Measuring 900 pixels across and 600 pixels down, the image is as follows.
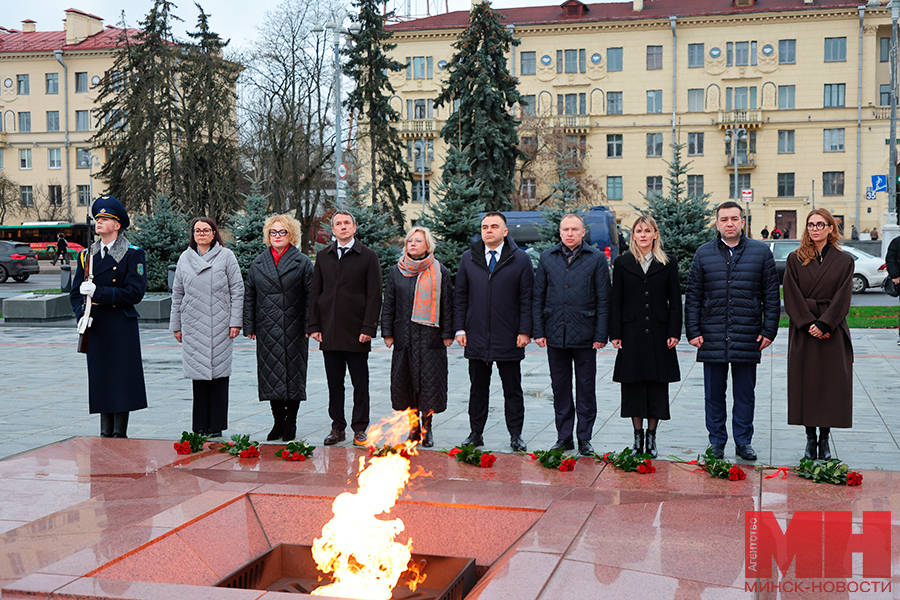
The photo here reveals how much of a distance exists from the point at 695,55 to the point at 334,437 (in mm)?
54506

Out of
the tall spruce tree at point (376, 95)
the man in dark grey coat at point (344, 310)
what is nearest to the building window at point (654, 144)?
the tall spruce tree at point (376, 95)

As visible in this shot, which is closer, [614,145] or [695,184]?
[695,184]

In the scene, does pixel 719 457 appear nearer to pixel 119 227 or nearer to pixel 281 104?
pixel 119 227

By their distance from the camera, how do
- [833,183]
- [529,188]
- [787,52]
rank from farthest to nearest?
[529,188] < [833,183] < [787,52]

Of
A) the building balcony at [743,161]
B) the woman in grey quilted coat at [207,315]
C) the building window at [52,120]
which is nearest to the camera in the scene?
the woman in grey quilted coat at [207,315]

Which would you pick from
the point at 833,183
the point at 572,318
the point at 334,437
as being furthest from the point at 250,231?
the point at 833,183

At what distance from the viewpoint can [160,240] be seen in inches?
925

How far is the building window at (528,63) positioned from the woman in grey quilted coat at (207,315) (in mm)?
53669

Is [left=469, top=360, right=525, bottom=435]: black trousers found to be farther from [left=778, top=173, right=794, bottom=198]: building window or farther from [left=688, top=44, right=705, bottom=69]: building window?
[left=778, top=173, right=794, bottom=198]: building window

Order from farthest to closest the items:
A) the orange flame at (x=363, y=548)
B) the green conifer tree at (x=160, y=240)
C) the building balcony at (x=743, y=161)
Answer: the building balcony at (x=743, y=161) < the green conifer tree at (x=160, y=240) < the orange flame at (x=363, y=548)

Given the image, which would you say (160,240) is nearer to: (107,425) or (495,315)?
(107,425)

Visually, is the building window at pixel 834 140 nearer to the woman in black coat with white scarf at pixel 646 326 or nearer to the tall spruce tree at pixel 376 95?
the tall spruce tree at pixel 376 95

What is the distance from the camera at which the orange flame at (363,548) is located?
4520 mm

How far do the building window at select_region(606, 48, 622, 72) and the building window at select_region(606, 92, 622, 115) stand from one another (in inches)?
65.7
